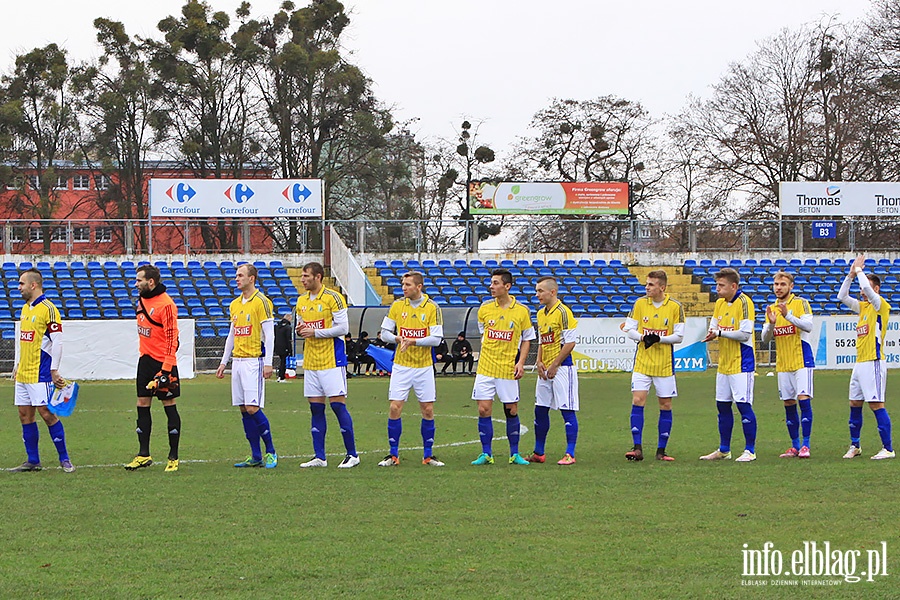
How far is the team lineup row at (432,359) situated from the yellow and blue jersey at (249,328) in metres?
0.01

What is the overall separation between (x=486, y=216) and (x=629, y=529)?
38170mm

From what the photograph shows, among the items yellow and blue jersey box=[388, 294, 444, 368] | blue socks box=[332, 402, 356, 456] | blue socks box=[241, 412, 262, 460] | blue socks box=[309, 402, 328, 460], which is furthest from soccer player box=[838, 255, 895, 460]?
blue socks box=[241, 412, 262, 460]

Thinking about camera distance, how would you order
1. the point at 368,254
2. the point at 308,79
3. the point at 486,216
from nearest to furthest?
the point at 368,254
the point at 486,216
the point at 308,79

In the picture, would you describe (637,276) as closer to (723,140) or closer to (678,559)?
(723,140)

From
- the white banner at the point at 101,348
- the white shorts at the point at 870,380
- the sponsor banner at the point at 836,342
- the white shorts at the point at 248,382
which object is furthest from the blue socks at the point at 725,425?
the sponsor banner at the point at 836,342

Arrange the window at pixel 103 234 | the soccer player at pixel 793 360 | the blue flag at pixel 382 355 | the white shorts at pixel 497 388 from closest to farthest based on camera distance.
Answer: the white shorts at pixel 497 388 < the soccer player at pixel 793 360 < the blue flag at pixel 382 355 < the window at pixel 103 234

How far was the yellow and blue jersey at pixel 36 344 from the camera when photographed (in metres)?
10.7

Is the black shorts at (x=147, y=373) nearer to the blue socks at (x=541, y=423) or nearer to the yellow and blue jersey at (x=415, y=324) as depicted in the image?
the yellow and blue jersey at (x=415, y=324)

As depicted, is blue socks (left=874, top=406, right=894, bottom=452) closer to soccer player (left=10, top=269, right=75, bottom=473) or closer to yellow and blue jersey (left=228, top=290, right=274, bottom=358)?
yellow and blue jersey (left=228, top=290, right=274, bottom=358)

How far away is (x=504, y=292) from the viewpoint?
11.2 m

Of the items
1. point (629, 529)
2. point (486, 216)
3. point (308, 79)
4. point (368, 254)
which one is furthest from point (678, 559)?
point (308, 79)

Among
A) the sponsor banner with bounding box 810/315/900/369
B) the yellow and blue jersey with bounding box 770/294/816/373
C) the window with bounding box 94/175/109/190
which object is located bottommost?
the sponsor banner with bounding box 810/315/900/369

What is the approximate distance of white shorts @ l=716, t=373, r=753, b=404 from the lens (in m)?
11.3

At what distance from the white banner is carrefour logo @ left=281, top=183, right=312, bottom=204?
14061 millimetres
